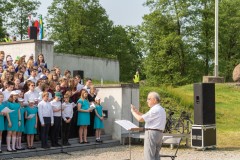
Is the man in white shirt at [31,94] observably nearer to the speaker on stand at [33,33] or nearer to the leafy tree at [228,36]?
the speaker on stand at [33,33]

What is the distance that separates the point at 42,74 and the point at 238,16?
37.8 m

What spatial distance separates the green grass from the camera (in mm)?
20828

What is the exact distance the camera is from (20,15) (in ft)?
167

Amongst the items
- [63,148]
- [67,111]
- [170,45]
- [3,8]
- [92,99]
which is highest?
[3,8]

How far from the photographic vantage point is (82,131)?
16.7 meters

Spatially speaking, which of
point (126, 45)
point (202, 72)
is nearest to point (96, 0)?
point (126, 45)

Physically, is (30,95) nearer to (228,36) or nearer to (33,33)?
(33,33)

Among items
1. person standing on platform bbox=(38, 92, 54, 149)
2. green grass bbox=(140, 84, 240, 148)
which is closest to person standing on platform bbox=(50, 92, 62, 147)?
person standing on platform bbox=(38, 92, 54, 149)

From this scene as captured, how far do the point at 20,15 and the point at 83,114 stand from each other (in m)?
36.3

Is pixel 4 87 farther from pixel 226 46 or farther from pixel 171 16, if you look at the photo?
pixel 226 46

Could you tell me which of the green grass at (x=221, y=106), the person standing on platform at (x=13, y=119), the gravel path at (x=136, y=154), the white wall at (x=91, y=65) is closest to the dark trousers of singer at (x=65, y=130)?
the gravel path at (x=136, y=154)

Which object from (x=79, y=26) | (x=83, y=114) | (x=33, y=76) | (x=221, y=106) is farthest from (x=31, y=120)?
(x=79, y=26)

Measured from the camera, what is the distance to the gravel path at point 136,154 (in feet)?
47.9

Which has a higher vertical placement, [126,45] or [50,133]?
[126,45]
